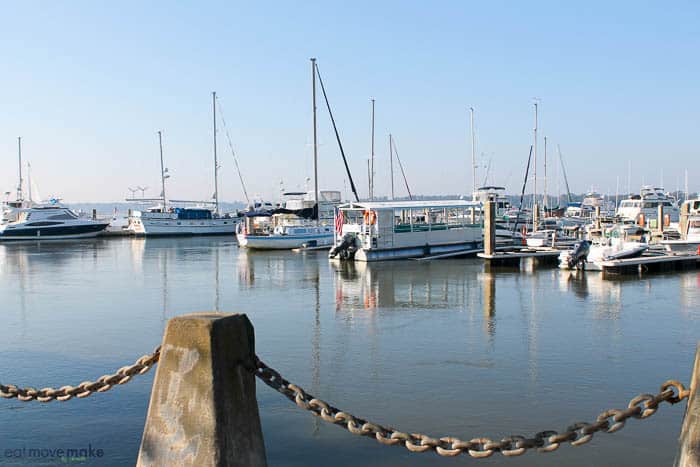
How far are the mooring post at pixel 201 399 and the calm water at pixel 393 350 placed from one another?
3914mm

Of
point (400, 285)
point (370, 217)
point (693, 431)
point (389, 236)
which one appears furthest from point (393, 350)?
point (389, 236)

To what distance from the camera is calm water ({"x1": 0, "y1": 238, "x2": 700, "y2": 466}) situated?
345 inches

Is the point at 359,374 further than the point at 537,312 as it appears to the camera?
No

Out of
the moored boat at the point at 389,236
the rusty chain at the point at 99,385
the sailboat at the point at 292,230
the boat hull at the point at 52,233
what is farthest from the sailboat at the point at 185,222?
the rusty chain at the point at 99,385

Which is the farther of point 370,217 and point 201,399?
point 370,217

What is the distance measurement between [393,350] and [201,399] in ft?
33.1

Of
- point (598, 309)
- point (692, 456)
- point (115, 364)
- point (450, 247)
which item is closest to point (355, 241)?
point (450, 247)

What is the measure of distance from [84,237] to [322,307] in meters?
51.7

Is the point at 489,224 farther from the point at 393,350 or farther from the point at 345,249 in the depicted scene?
the point at 393,350

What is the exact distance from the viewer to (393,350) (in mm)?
14008

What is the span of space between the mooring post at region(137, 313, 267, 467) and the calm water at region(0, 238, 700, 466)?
3914 mm

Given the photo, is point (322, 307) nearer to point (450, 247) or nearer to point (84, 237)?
point (450, 247)

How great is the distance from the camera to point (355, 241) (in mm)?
36969

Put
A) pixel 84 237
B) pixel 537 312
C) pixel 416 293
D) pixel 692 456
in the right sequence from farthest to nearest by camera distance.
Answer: pixel 84 237 < pixel 416 293 < pixel 537 312 < pixel 692 456
